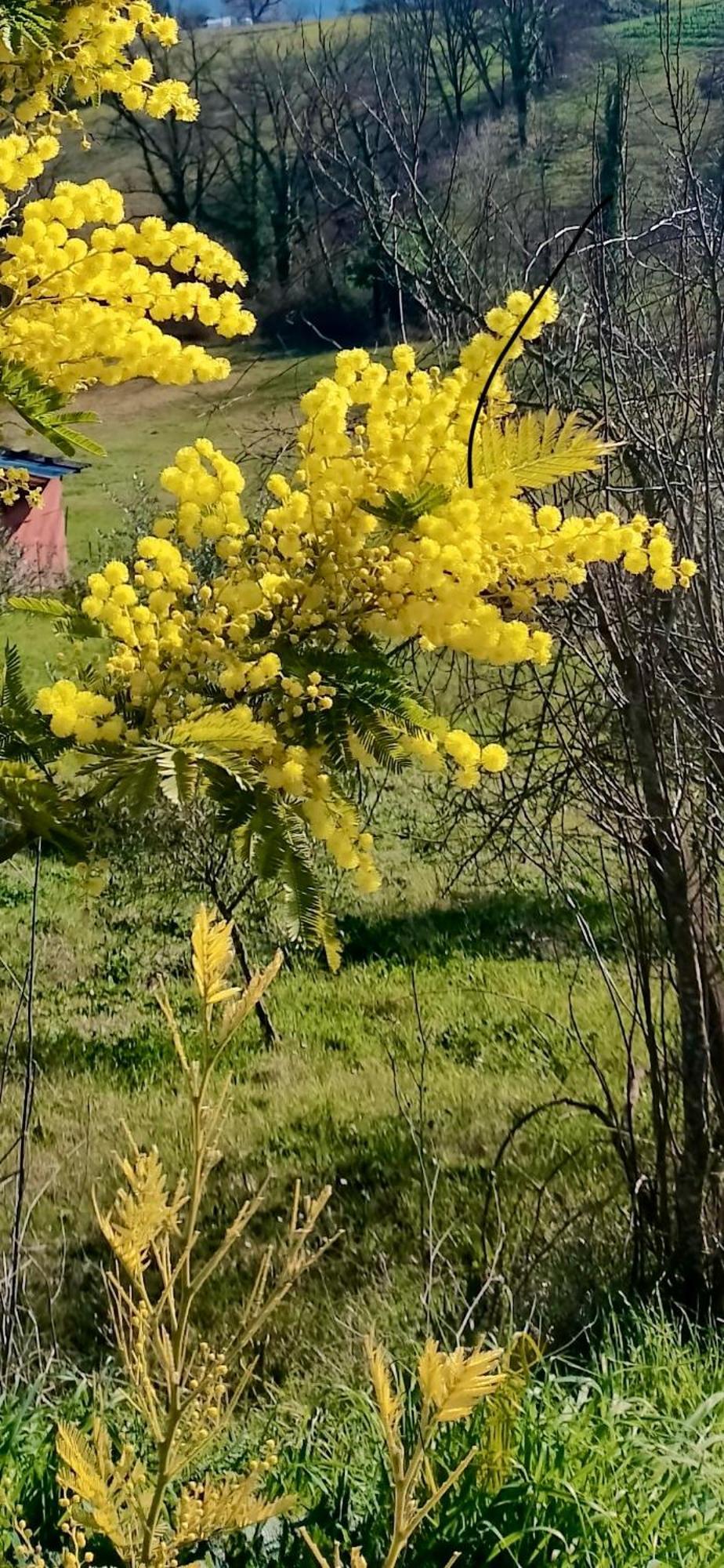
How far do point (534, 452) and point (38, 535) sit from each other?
768 inches

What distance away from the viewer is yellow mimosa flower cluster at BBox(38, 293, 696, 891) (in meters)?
1.58

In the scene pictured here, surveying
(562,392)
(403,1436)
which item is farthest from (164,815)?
(403,1436)

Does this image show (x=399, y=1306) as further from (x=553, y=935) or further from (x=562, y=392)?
(x=553, y=935)

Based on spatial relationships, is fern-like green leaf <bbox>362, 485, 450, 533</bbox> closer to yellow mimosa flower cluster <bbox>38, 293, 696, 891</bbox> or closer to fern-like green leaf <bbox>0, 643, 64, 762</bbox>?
yellow mimosa flower cluster <bbox>38, 293, 696, 891</bbox>

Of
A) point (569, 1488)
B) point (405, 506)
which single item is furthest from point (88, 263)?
point (569, 1488)

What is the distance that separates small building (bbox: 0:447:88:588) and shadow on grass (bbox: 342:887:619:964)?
3.51 meters

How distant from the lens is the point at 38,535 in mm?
20062

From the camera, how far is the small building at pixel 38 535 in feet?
39.4

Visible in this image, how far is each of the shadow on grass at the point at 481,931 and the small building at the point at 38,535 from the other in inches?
138

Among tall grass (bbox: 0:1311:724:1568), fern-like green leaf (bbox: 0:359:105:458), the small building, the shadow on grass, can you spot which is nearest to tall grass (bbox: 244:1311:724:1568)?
tall grass (bbox: 0:1311:724:1568)

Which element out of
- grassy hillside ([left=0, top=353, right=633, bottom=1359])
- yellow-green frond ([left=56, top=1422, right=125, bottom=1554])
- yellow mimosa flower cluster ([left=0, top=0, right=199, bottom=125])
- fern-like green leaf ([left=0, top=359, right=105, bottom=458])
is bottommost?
grassy hillside ([left=0, top=353, right=633, bottom=1359])

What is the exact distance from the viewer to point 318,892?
1719mm

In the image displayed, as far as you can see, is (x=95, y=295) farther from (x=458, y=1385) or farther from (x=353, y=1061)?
(x=353, y=1061)

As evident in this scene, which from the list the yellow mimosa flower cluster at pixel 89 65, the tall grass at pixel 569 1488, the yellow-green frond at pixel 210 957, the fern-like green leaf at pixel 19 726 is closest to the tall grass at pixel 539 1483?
the tall grass at pixel 569 1488
